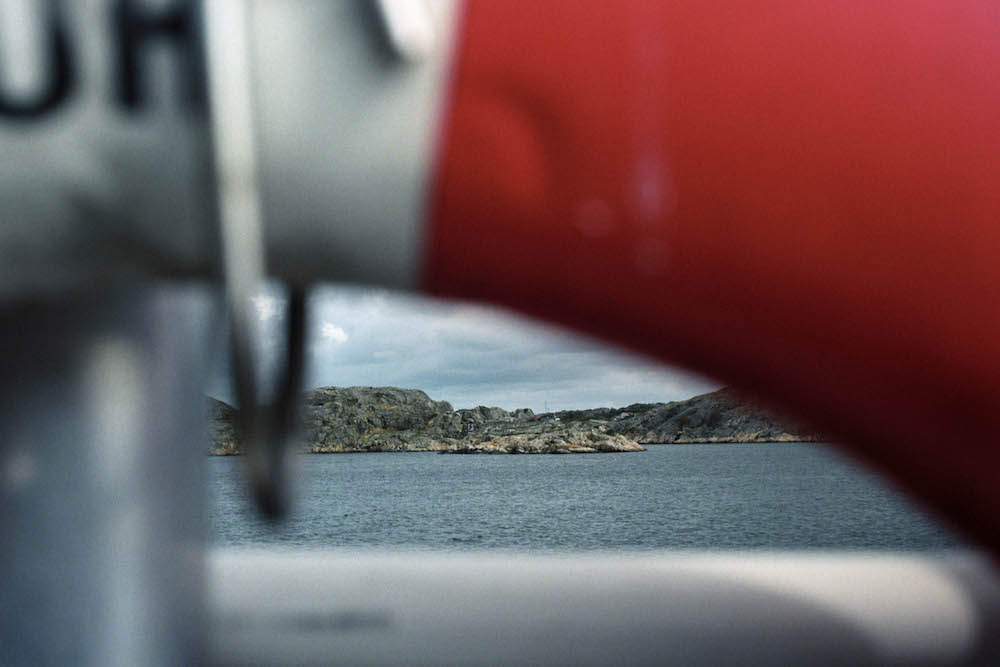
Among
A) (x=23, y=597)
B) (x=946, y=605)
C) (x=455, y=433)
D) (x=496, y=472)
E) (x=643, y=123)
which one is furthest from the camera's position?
(x=496, y=472)

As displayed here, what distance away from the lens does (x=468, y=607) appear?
94 cm

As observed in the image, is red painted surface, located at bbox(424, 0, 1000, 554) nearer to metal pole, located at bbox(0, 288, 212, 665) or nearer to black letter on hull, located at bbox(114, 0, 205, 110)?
black letter on hull, located at bbox(114, 0, 205, 110)

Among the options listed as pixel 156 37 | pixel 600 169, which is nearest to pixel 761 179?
pixel 600 169

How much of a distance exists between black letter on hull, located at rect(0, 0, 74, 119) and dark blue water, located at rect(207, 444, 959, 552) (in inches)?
643

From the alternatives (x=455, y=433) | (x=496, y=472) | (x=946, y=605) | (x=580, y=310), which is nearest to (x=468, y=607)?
(x=946, y=605)

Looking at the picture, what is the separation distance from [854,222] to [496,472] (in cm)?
3084

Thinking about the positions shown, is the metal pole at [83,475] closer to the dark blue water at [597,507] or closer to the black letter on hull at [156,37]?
the black letter on hull at [156,37]

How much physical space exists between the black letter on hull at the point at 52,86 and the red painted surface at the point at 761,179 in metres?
0.13

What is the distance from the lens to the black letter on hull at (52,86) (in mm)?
326

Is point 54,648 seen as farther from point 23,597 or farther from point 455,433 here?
point 455,433

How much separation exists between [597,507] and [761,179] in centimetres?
2414

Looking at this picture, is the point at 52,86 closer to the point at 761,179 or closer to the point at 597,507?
the point at 761,179

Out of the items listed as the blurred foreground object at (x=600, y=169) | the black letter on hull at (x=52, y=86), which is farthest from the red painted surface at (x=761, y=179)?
the black letter on hull at (x=52, y=86)

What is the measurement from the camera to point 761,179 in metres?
0.33
